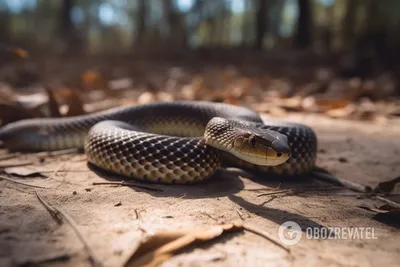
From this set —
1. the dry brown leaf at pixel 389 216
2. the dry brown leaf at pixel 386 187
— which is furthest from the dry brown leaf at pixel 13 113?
the dry brown leaf at pixel 389 216

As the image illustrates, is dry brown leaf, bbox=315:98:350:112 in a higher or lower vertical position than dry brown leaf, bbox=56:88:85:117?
lower

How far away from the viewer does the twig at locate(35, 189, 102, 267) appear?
6.44 feet

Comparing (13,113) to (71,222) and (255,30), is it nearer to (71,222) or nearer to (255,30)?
(71,222)

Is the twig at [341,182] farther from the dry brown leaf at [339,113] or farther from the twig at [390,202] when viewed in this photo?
the dry brown leaf at [339,113]

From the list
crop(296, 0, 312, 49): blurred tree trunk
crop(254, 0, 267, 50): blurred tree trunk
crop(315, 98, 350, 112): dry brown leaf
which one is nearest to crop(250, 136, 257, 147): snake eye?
crop(315, 98, 350, 112): dry brown leaf

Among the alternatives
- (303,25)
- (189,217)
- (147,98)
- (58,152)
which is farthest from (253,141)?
(303,25)

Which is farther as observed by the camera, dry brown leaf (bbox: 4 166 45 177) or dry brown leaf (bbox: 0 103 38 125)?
dry brown leaf (bbox: 0 103 38 125)

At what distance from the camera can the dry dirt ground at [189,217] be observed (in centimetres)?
206

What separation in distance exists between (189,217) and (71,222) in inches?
29.2

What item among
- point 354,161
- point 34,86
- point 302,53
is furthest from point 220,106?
point 302,53

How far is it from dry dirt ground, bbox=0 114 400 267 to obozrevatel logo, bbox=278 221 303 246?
0.13 feet

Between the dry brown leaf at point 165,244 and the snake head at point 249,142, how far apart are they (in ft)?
3.18

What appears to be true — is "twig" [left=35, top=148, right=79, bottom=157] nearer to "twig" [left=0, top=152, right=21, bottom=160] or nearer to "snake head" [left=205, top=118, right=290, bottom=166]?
"twig" [left=0, top=152, right=21, bottom=160]

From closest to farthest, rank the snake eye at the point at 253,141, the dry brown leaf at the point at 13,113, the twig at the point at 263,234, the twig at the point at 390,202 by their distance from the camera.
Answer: the twig at the point at 263,234, the twig at the point at 390,202, the snake eye at the point at 253,141, the dry brown leaf at the point at 13,113
